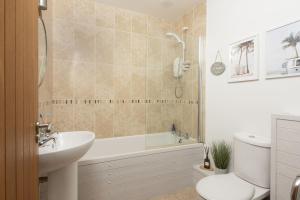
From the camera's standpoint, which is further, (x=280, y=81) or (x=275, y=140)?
(x=280, y=81)

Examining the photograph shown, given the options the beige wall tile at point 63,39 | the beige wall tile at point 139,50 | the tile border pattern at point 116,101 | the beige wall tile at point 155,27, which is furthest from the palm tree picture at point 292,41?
the beige wall tile at point 63,39

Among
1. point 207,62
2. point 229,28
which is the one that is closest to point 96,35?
point 207,62

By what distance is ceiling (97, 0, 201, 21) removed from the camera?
2434mm

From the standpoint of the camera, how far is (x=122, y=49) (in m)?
2.68

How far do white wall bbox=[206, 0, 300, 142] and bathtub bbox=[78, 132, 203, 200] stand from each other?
469mm

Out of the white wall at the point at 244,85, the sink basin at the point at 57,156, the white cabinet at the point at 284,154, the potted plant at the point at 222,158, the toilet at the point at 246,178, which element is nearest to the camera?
the sink basin at the point at 57,156

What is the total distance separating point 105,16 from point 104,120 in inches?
59.4

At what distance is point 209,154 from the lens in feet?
7.46

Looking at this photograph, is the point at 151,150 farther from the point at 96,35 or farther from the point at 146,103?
the point at 96,35

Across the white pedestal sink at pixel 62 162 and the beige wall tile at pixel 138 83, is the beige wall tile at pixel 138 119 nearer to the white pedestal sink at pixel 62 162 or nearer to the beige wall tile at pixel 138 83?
the beige wall tile at pixel 138 83

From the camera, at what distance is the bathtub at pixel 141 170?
1.71 metres

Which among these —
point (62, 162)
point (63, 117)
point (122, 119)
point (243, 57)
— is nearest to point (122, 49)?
point (122, 119)

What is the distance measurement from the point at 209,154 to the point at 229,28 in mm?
1550

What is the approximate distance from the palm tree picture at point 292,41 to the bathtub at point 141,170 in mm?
1448
